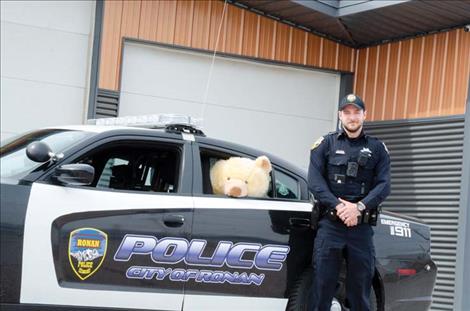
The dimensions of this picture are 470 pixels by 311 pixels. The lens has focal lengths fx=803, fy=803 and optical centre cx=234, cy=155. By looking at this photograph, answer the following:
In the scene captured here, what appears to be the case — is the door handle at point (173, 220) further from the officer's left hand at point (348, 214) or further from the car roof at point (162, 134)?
the officer's left hand at point (348, 214)

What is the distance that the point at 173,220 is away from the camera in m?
5.35

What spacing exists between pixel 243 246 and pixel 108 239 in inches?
39.5

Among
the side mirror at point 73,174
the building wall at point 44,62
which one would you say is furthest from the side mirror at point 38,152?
the building wall at point 44,62

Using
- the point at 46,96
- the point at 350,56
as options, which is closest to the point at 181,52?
the point at 46,96

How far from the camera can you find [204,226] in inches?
215

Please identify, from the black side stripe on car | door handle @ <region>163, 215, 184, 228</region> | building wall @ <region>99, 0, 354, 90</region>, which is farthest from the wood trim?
the black side stripe on car

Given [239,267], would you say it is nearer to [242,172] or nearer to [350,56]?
[242,172]

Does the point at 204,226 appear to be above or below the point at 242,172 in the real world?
below

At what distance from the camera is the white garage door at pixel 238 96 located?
11.0 metres

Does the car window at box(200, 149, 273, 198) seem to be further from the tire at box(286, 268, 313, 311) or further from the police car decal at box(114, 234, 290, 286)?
the tire at box(286, 268, 313, 311)

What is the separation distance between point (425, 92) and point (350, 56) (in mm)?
1738

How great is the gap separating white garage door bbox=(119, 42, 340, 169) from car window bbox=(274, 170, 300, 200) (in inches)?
202

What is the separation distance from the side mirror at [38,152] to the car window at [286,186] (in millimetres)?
1849

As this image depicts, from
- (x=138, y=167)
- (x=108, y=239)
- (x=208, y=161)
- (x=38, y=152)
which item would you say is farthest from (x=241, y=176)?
(x=38, y=152)
